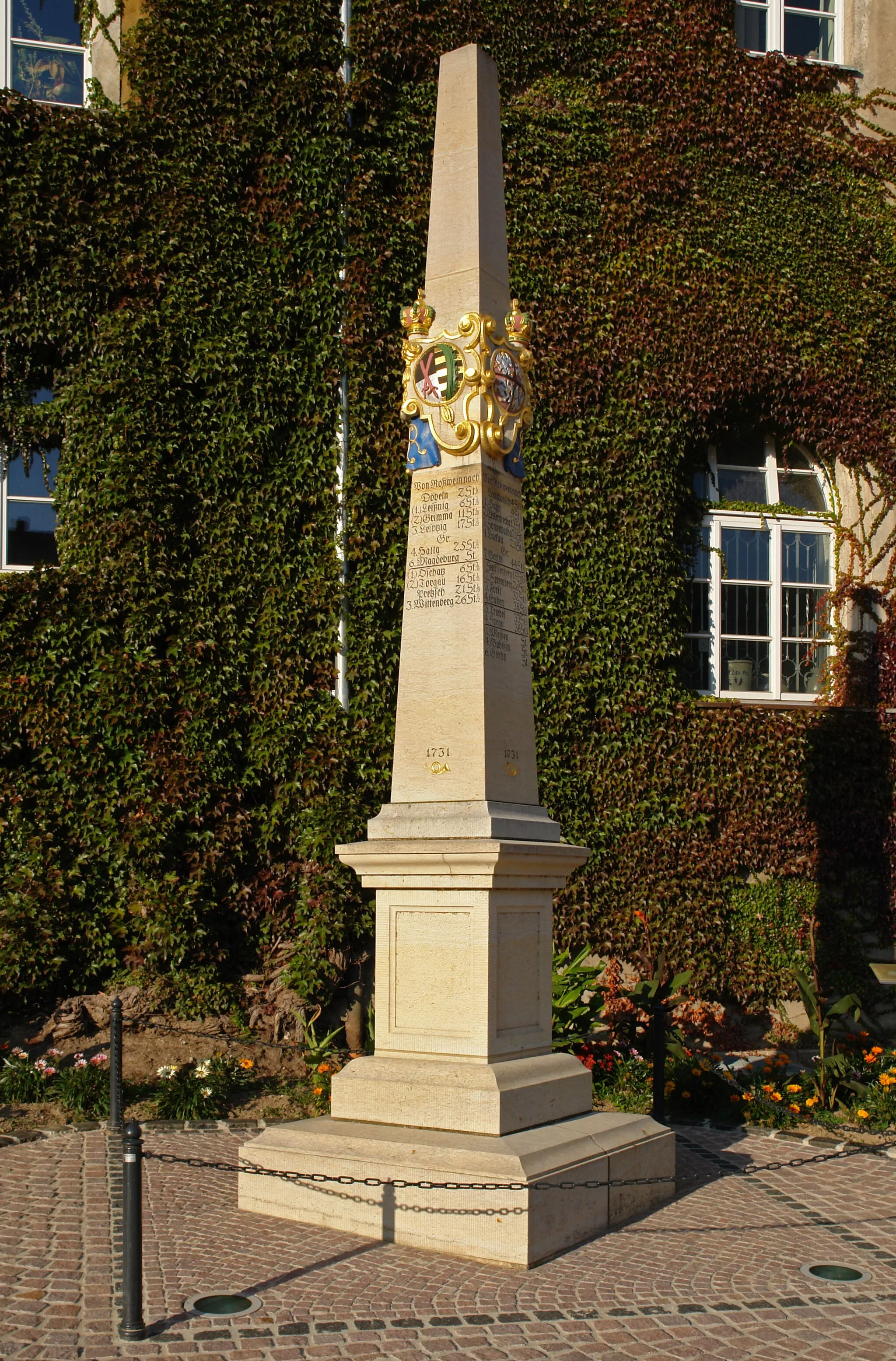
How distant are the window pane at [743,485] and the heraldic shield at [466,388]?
21.0 ft

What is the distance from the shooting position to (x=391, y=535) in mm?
11336

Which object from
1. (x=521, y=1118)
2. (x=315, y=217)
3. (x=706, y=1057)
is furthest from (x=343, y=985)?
(x=315, y=217)

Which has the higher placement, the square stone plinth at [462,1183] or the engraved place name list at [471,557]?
the engraved place name list at [471,557]

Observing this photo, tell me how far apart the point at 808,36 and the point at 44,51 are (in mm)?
8237

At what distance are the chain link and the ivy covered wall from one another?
3.43 m

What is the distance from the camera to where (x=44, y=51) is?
39.3 ft

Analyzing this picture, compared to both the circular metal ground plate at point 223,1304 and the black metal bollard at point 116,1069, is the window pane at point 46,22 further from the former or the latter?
the circular metal ground plate at point 223,1304

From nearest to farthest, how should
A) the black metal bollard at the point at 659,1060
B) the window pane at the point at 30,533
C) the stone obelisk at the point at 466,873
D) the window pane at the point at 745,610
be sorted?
the stone obelisk at the point at 466,873 → the black metal bollard at the point at 659,1060 → the window pane at the point at 30,533 → the window pane at the point at 745,610

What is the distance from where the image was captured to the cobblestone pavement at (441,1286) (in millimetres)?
4766

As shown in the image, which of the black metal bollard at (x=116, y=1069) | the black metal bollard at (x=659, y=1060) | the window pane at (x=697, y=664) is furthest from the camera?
the window pane at (x=697, y=664)

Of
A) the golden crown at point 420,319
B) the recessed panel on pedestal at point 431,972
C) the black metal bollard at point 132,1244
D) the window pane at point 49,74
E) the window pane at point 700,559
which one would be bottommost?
the black metal bollard at point 132,1244

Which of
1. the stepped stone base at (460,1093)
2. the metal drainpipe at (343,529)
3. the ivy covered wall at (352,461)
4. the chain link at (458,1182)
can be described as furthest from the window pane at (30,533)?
the stepped stone base at (460,1093)

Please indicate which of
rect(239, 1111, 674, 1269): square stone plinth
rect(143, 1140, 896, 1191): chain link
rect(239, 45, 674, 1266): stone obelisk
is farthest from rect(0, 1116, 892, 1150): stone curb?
rect(239, 45, 674, 1266): stone obelisk

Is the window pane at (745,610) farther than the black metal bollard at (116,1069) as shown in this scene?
Yes
